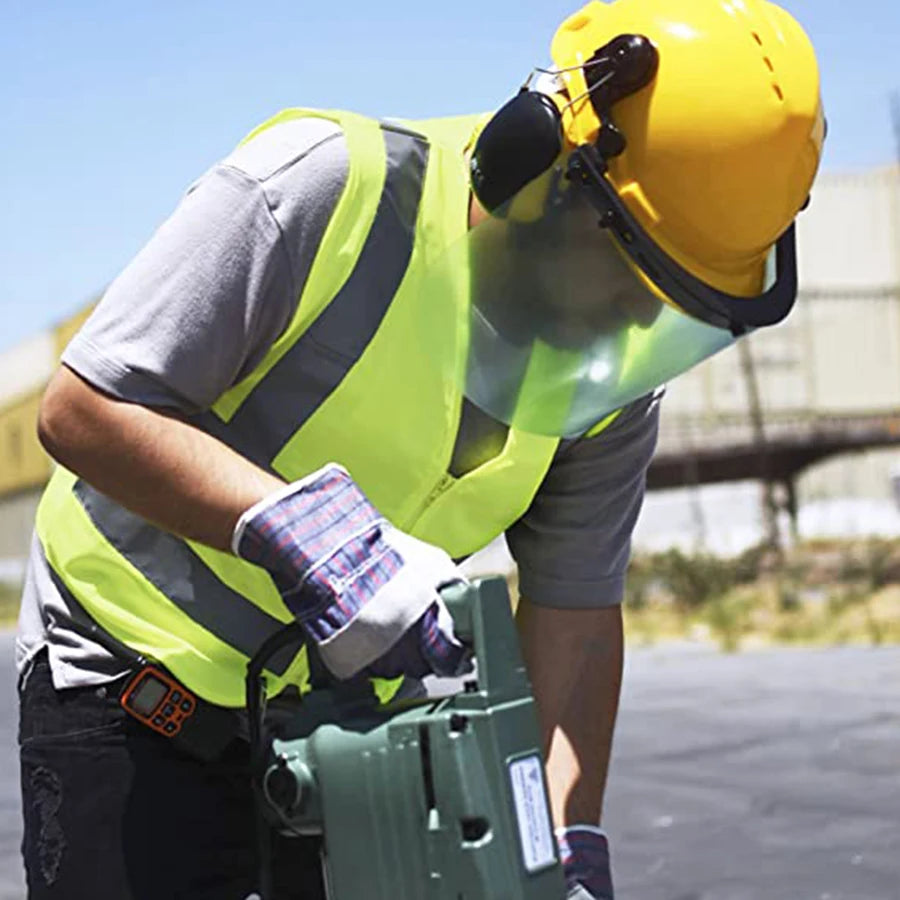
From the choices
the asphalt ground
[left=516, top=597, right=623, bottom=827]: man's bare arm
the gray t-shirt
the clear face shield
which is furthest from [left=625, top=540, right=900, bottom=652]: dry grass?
the gray t-shirt

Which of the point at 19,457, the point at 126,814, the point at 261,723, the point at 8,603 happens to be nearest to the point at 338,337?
the point at 261,723

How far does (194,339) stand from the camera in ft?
5.54

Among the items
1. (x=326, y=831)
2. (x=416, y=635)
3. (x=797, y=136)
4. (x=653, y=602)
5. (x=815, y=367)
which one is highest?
(x=797, y=136)

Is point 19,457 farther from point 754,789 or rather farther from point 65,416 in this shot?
point 65,416

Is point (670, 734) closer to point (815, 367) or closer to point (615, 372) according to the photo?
point (615, 372)

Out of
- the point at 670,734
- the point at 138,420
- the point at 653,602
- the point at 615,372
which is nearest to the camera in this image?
the point at 138,420

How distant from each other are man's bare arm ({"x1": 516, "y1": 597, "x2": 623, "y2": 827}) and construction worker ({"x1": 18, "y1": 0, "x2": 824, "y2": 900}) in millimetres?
64

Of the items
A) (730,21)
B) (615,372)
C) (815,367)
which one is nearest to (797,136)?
(730,21)

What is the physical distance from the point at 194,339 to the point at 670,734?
541 centimetres

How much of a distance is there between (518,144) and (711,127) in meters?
0.19

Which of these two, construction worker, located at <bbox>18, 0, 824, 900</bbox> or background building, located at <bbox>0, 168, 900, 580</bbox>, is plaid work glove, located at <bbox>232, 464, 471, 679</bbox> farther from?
background building, located at <bbox>0, 168, 900, 580</bbox>

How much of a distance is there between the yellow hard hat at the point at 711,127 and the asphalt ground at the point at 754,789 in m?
2.65

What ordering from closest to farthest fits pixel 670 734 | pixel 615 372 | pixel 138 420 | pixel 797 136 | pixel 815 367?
pixel 138 420 < pixel 797 136 < pixel 615 372 < pixel 670 734 < pixel 815 367

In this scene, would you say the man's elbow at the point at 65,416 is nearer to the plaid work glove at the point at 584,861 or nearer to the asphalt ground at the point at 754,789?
the plaid work glove at the point at 584,861
